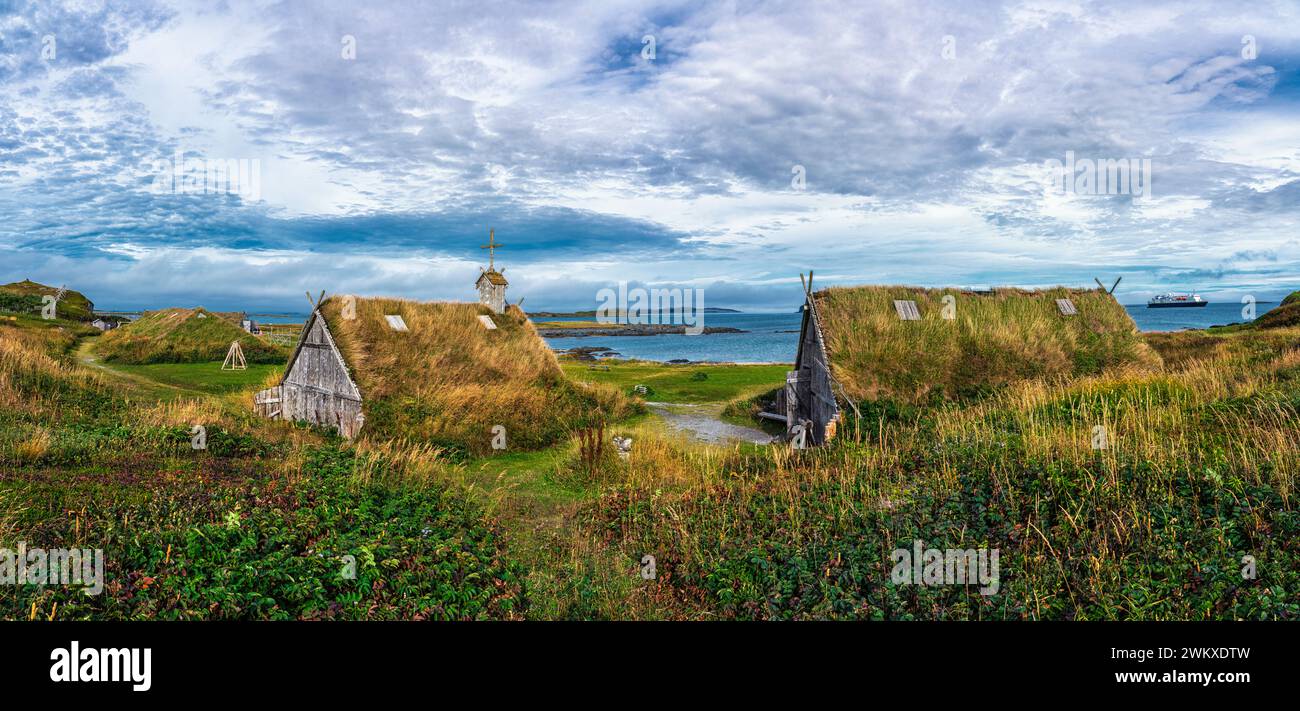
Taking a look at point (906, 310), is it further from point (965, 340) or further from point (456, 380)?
point (456, 380)

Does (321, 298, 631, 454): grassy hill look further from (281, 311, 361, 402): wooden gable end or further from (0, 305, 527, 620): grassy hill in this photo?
(0, 305, 527, 620): grassy hill

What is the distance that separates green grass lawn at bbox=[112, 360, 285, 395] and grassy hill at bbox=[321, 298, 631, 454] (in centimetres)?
1117

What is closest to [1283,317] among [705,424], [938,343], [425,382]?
[938,343]

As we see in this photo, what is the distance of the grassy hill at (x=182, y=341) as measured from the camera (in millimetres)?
46594

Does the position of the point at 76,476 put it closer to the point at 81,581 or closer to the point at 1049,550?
the point at 81,581

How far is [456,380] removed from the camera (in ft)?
77.9

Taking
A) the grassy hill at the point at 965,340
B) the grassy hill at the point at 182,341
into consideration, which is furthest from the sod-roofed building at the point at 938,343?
the grassy hill at the point at 182,341

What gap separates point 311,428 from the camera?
22766mm

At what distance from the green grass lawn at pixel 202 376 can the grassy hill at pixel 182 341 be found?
2.98m

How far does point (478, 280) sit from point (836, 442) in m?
19.4

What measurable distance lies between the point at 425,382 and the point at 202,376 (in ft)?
72.2

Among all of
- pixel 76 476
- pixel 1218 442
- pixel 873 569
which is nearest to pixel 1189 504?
pixel 1218 442

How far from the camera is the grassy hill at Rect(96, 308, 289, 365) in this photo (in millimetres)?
46594
